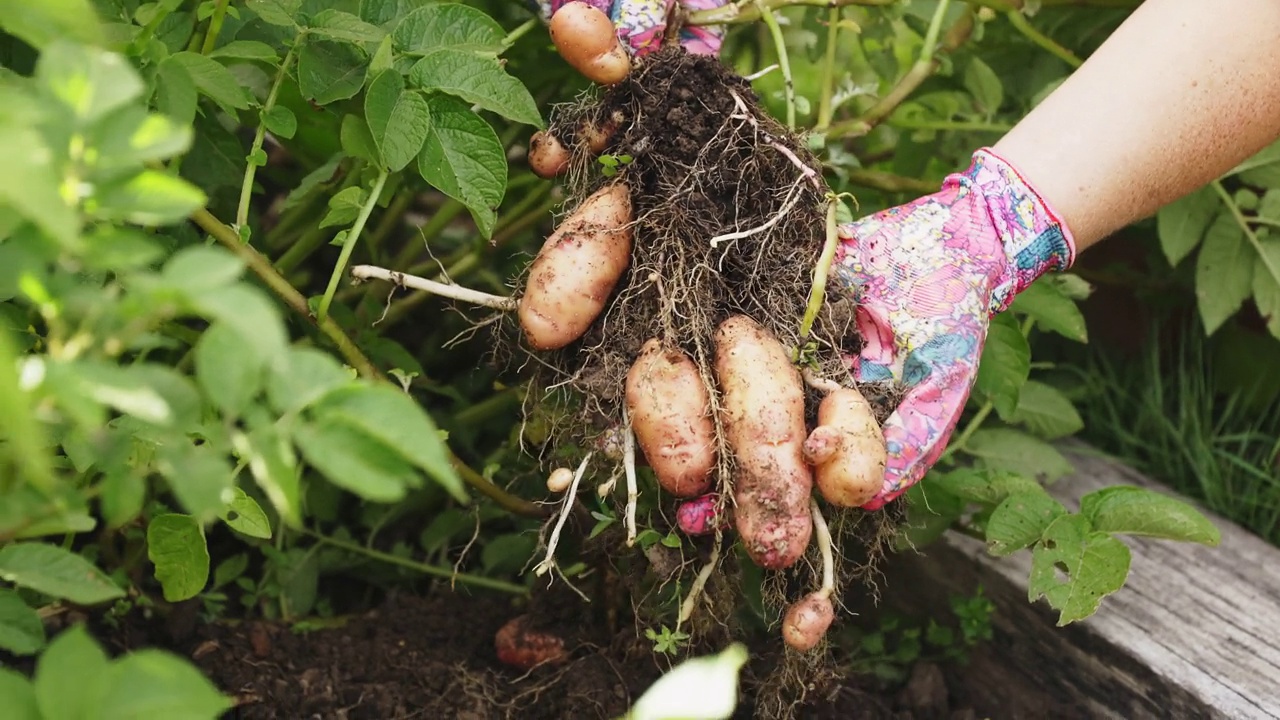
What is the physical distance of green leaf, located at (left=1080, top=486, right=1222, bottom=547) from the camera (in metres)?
1.20

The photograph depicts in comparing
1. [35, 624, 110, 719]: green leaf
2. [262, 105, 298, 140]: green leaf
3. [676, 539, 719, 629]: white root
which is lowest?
[676, 539, 719, 629]: white root

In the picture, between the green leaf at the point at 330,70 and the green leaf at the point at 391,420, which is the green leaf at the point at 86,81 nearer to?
the green leaf at the point at 391,420

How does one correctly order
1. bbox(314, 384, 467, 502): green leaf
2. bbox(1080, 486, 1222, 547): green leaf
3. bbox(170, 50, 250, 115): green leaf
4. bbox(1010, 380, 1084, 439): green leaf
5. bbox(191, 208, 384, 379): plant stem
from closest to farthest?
bbox(314, 384, 467, 502): green leaf
bbox(170, 50, 250, 115): green leaf
bbox(191, 208, 384, 379): plant stem
bbox(1080, 486, 1222, 547): green leaf
bbox(1010, 380, 1084, 439): green leaf

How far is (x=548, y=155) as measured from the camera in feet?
4.13

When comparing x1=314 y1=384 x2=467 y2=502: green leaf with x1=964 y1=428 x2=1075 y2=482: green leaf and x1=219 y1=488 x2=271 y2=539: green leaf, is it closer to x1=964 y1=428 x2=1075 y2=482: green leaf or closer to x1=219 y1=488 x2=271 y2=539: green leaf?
x1=219 y1=488 x2=271 y2=539: green leaf

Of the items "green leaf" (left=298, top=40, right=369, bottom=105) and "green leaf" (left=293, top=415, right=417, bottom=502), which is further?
"green leaf" (left=298, top=40, right=369, bottom=105)

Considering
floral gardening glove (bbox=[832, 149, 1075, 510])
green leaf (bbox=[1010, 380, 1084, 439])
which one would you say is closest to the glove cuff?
floral gardening glove (bbox=[832, 149, 1075, 510])

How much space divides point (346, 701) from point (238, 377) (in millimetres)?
782

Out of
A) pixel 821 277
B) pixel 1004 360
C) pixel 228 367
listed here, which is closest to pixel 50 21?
pixel 228 367

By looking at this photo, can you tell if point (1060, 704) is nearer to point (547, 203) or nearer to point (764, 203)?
point (764, 203)

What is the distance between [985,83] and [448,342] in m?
0.90

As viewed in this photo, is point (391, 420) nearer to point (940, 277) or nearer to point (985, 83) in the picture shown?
point (940, 277)

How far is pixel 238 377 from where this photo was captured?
59cm

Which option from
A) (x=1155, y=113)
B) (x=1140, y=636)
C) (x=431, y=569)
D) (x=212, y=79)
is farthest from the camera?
(x=431, y=569)
